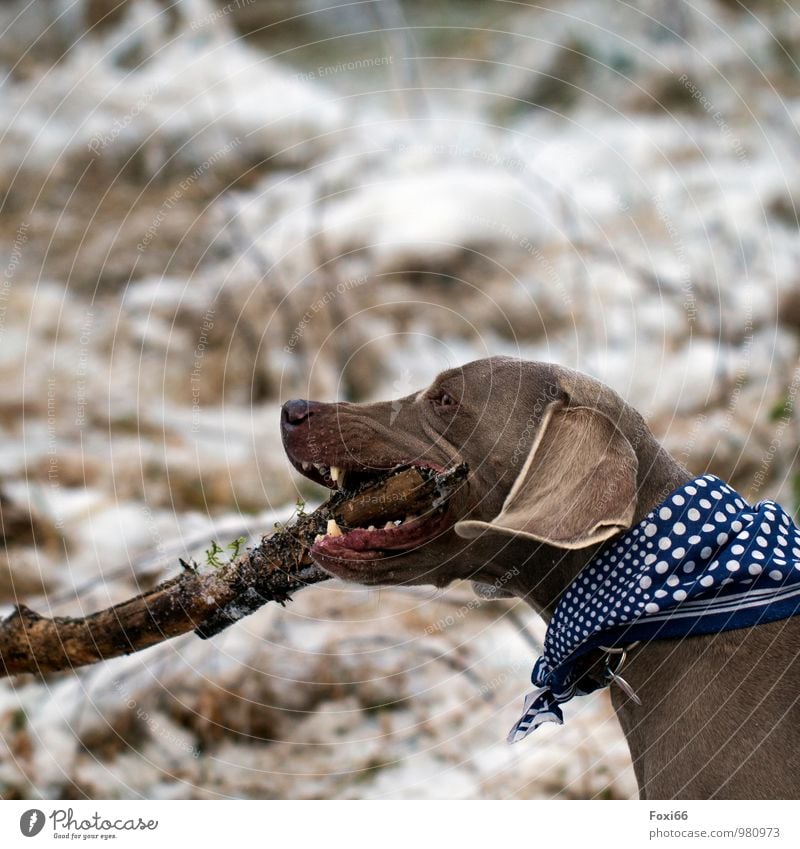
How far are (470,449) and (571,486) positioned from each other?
49 cm

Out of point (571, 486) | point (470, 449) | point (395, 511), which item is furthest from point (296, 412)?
point (571, 486)

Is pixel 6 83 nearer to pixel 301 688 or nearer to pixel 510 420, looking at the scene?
pixel 301 688

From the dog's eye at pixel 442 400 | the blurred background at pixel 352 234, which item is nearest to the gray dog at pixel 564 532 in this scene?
the dog's eye at pixel 442 400

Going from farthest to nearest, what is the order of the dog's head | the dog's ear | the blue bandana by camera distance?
the dog's head, the blue bandana, the dog's ear

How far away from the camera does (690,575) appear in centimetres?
295

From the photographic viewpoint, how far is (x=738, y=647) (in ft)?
9.78

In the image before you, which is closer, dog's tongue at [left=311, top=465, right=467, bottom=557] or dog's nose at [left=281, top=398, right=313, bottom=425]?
dog's tongue at [left=311, top=465, right=467, bottom=557]

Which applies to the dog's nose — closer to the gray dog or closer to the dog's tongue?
the gray dog

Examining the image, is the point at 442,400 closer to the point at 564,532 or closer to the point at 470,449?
the point at 470,449

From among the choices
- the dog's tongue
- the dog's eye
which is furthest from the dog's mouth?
the dog's eye

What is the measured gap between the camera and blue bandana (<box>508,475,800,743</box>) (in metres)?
2.94

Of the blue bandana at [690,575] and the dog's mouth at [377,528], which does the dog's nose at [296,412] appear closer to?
the dog's mouth at [377,528]

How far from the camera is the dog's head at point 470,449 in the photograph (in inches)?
121

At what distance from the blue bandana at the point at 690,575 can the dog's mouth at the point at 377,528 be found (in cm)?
53
